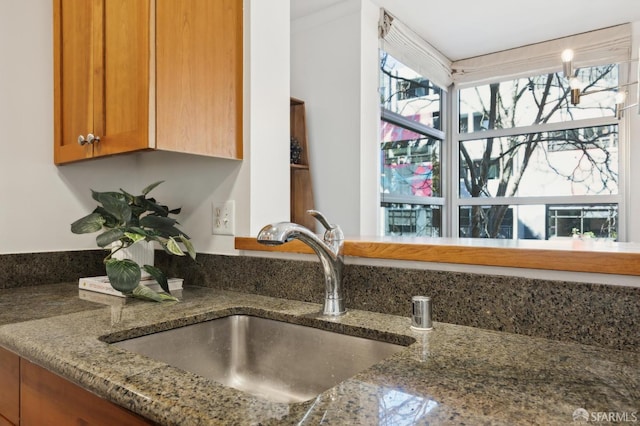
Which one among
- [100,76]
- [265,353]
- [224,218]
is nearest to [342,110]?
[224,218]

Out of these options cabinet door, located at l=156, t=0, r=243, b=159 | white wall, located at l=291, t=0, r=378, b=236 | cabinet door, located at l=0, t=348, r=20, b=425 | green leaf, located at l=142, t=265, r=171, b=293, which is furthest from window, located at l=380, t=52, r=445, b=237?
cabinet door, located at l=0, t=348, r=20, b=425

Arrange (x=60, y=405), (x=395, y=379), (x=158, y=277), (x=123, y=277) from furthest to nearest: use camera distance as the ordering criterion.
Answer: (x=158, y=277) → (x=123, y=277) → (x=60, y=405) → (x=395, y=379)

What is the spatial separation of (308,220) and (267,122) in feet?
5.24

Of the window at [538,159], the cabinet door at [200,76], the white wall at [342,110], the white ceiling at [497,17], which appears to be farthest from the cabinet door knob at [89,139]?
the window at [538,159]

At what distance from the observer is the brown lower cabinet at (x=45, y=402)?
67 centimetres

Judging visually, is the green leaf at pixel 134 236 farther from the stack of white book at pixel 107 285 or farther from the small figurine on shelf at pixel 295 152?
the small figurine on shelf at pixel 295 152

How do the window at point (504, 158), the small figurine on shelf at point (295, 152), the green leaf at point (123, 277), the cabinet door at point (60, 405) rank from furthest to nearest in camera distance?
1. the window at point (504, 158)
2. the small figurine on shelf at point (295, 152)
3. the green leaf at point (123, 277)
4. the cabinet door at point (60, 405)

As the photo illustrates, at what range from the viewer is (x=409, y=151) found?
393 centimetres

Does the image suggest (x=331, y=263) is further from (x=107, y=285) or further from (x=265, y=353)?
(x=107, y=285)

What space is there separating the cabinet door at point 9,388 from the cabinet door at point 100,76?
571mm

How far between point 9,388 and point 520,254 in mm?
1056

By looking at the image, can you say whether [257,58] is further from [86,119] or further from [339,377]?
[339,377]

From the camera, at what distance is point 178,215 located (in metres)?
1.57

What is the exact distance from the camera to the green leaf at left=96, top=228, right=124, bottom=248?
1170 mm
